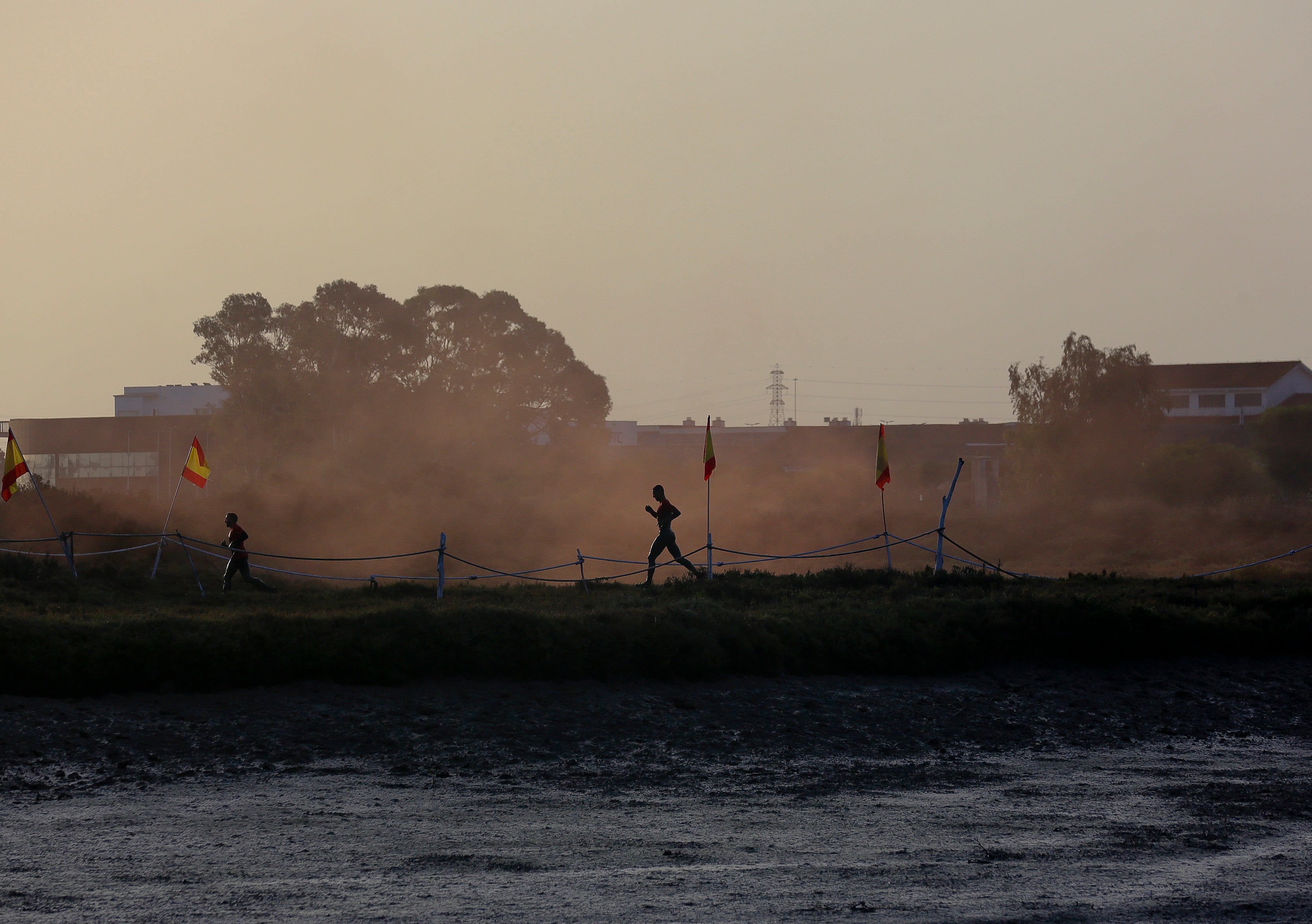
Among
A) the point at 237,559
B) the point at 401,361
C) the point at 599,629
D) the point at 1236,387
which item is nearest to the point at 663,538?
the point at 599,629

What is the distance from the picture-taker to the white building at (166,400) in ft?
275

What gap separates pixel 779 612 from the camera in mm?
17641

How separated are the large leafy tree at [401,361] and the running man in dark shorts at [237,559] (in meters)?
31.6

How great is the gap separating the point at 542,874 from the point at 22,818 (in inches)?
164

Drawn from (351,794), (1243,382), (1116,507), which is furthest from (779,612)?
(1243,382)

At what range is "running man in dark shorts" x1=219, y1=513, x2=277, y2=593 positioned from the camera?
20.7 m

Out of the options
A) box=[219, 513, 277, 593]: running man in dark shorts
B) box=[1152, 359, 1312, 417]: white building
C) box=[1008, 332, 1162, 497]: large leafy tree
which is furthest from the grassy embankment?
box=[1152, 359, 1312, 417]: white building

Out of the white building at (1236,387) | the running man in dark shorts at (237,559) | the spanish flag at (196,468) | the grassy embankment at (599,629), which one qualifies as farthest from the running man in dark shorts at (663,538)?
the white building at (1236,387)

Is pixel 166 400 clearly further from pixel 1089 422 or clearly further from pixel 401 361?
pixel 1089 422

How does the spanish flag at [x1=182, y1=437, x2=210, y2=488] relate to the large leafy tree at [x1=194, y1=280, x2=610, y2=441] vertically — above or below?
below

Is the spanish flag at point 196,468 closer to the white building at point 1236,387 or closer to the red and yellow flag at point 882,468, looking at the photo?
the red and yellow flag at point 882,468

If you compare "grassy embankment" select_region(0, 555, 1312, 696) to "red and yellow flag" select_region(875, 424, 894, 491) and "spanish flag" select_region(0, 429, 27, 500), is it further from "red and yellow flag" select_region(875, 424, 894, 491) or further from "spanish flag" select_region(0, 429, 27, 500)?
"red and yellow flag" select_region(875, 424, 894, 491)

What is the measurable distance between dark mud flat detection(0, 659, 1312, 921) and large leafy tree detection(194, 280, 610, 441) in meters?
41.6

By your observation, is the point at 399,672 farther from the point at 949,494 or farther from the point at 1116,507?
the point at 1116,507
